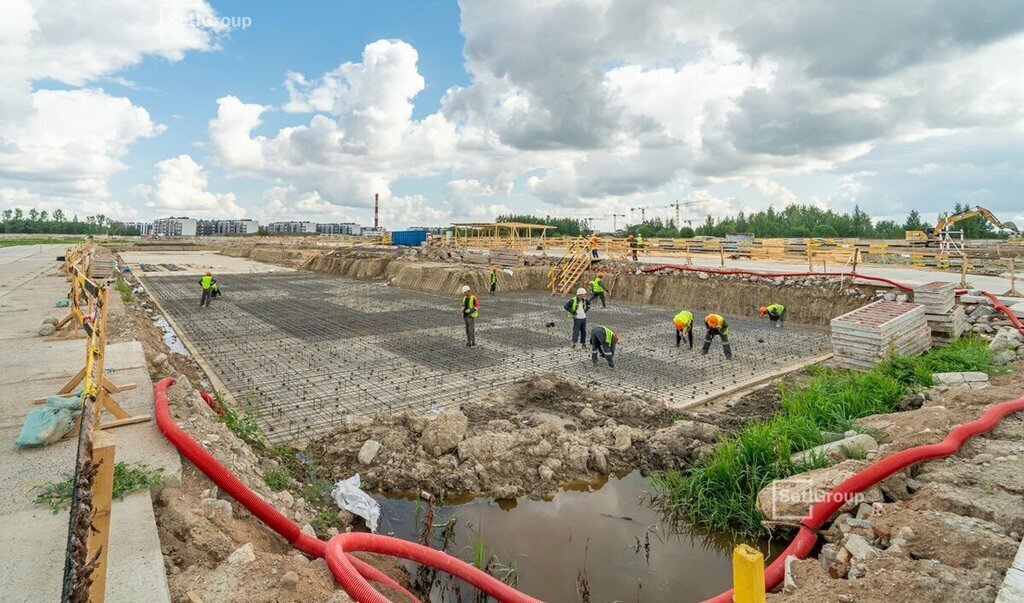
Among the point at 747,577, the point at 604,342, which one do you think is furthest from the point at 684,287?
the point at 747,577

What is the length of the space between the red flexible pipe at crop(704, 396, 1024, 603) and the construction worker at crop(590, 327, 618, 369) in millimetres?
4848

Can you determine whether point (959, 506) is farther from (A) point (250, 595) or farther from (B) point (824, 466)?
(A) point (250, 595)

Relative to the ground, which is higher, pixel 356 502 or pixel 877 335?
pixel 877 335

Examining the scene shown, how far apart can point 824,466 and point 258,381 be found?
7444mm

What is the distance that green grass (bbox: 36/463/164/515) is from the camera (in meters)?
3.03

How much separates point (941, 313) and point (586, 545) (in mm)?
8612

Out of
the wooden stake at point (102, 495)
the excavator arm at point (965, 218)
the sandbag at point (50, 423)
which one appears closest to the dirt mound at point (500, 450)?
the sandbag at point (50, 423)

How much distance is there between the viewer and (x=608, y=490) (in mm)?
4953

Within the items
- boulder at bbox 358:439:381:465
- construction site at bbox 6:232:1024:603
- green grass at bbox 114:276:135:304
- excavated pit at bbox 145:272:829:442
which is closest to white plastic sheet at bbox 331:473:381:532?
construction site at bbox 6:232:1024:603

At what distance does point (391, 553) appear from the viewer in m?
3.08

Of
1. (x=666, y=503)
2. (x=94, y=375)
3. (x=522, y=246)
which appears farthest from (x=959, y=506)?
(x=522, y=246)

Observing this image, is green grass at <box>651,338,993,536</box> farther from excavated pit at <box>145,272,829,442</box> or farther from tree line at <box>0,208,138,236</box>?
tree line at <box>0,208,138,236</box>

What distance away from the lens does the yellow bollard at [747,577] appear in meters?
1.38

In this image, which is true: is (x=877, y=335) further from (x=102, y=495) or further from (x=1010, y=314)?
(x=102, y=495)
